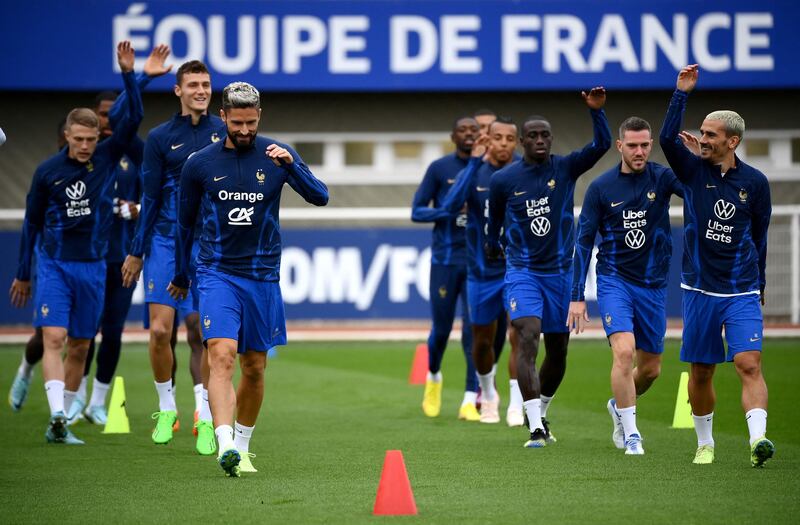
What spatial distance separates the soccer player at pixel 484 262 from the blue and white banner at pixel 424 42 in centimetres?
1155

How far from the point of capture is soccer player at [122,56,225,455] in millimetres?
10508

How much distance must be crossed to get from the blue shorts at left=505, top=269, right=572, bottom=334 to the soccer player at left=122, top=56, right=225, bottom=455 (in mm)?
2353

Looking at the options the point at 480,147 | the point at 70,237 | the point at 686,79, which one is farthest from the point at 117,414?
the point at 686,79

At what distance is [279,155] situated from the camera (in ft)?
27.8

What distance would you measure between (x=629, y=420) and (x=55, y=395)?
14.0 feet

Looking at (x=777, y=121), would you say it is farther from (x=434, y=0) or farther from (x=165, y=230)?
(x=165, y=230)

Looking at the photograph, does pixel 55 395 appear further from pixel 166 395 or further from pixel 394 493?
pixel 394 493

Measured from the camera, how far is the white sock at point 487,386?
40.8 ft

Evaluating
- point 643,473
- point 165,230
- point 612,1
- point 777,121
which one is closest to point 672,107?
point 643,473

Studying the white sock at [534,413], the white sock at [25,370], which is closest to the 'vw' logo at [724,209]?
the white sock at [534,413]

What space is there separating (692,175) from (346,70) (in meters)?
15.0

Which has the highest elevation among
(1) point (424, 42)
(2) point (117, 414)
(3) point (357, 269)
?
(1) point (424, 42)

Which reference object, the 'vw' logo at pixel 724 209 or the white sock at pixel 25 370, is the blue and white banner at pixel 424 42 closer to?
the white sock at pixel 25 370

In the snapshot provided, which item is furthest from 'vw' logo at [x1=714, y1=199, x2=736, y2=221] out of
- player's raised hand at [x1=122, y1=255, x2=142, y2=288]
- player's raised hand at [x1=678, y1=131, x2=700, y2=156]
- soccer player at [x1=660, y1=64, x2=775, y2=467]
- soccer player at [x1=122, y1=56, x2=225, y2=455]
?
player's raised hand at [x1=122, y1=255, x2=142, y2=288]
